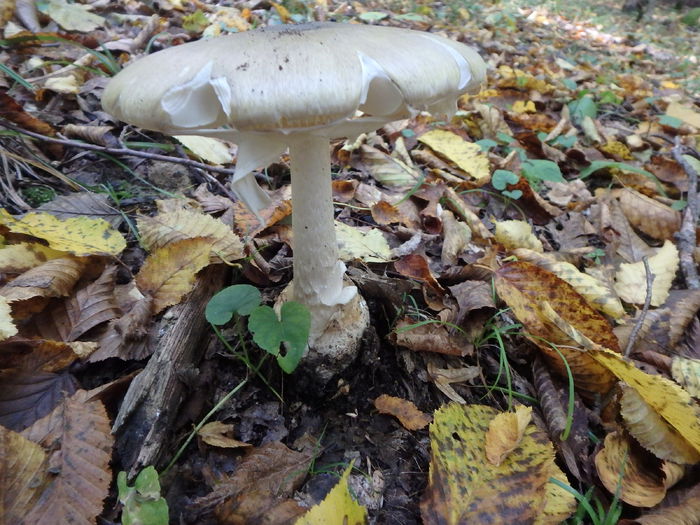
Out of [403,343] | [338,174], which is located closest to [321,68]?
[403,343]

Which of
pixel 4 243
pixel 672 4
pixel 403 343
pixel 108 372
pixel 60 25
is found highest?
pixel 60 25

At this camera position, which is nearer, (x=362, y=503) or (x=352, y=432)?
(x=362, y=503)

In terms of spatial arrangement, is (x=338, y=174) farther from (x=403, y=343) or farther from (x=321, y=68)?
(x=321, y=68)

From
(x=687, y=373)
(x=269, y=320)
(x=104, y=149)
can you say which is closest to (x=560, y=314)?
(x=687, y=373)

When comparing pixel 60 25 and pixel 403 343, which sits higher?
pixel 60 25

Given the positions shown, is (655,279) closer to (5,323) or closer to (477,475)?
(477,475)

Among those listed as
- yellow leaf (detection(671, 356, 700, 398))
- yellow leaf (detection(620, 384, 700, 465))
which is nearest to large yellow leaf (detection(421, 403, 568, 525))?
yellow leaf (detection(620, 384, 700, 465))
